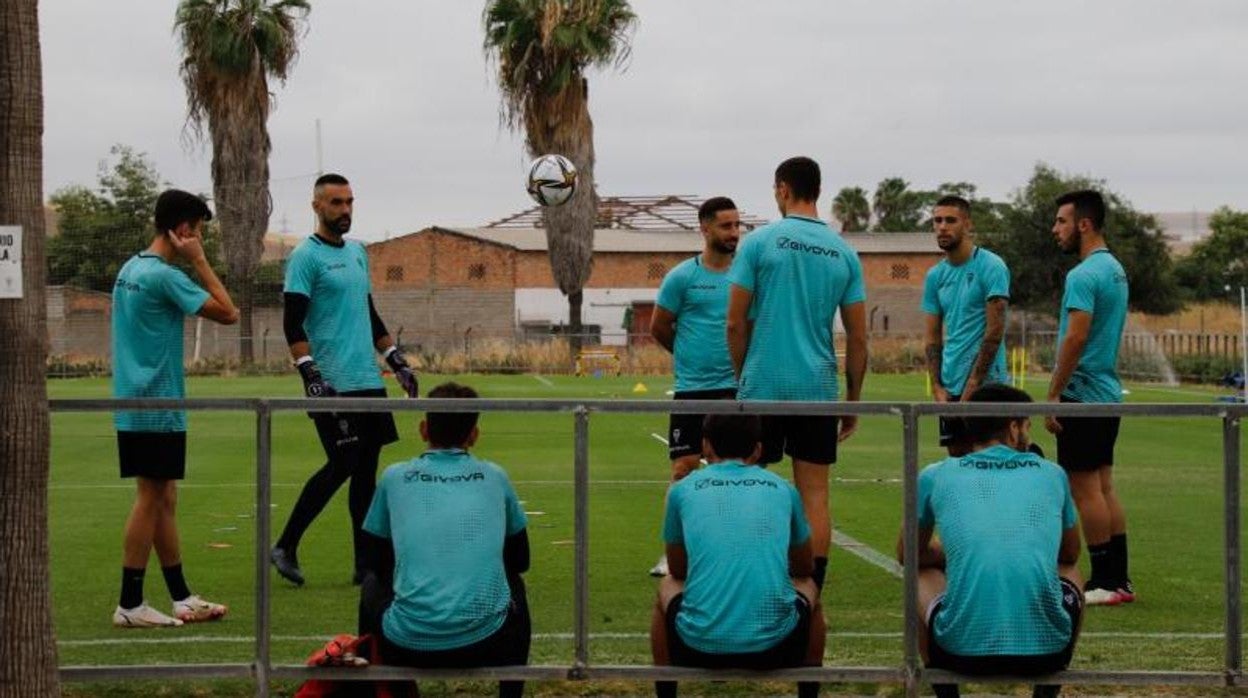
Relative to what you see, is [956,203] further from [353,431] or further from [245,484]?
[245,484]

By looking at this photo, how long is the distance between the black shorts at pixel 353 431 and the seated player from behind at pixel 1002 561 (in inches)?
135

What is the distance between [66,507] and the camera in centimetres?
1440

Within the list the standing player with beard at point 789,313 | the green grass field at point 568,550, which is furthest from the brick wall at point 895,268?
the standing player with beard at point 789,313

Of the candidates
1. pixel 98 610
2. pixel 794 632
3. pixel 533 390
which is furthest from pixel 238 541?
pixel 533 390

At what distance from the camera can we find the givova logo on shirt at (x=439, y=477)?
21.4ft

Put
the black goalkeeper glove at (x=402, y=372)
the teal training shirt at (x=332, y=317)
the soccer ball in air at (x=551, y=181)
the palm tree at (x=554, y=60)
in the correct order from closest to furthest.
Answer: the black goalkeeper glove at (x=402, y=372) < the teal training shirt at (x=332, y=317) < the soccer ball in air at (x=551, y=181) < the palm tree at (x=554, y=60)

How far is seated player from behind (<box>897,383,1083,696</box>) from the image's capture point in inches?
252

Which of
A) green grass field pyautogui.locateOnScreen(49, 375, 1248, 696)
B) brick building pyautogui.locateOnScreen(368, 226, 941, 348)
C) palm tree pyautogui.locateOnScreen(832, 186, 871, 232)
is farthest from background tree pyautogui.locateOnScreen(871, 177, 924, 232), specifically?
green grass field pyautogui.locateOnScreen(49, 375, 1248, 696)

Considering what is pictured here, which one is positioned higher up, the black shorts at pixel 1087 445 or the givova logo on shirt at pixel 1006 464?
the givova logo on shirt at pixel 1006 464

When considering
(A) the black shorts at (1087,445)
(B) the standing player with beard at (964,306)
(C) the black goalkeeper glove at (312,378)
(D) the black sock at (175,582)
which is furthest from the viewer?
(B) the standing player with beard at (964,306)

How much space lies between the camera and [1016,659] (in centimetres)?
646

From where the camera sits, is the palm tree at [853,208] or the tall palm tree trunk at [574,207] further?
the palm tree at [853,208]

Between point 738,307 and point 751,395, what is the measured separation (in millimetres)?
419

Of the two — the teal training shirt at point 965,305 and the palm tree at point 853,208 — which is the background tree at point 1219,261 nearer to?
the palm tree at point 853,208
